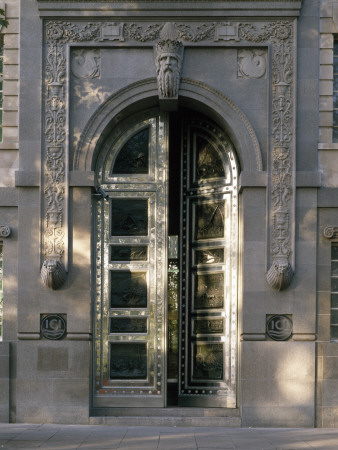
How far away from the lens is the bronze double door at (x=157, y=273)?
615 inches

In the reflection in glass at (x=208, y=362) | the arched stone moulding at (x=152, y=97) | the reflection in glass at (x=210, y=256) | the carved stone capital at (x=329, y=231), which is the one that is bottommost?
the reflection in glass at (x=208, y=362)

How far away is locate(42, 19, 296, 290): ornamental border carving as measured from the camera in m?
15.1

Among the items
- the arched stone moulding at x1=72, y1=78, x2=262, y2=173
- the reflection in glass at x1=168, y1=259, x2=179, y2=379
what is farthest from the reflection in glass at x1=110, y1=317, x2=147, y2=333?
the arched stone moulding at x1=72, y1=78, x2=262, y2=173

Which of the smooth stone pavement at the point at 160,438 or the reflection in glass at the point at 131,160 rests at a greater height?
the reflection in glass at the point at 131,160

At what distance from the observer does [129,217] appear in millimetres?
15898

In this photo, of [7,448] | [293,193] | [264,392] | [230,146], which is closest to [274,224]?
[293,193]

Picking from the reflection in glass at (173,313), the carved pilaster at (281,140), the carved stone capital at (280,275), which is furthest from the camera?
the reflection in glass at (173,313)

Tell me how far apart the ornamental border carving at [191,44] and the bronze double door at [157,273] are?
0.91 m

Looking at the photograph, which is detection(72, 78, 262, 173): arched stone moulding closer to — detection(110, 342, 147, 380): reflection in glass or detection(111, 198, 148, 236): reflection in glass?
detection(111, 198, 148, 236): reflection in glass

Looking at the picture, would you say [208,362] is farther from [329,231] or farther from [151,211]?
[329,231]

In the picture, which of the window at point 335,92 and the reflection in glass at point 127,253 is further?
the reflection in glass at point 127,253

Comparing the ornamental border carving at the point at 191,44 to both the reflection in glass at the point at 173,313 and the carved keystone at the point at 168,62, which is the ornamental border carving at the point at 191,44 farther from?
the reflection in glass at the point at 173,313

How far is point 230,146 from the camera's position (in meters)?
16.1

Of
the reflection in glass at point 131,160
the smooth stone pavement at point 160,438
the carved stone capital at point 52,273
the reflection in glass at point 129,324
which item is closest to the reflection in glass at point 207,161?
the reflection in glass at point 131,160
